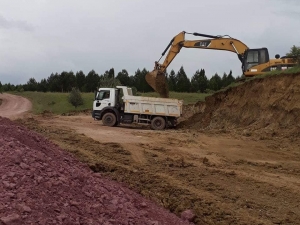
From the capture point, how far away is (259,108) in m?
17.9

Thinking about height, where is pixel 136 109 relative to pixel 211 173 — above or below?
above

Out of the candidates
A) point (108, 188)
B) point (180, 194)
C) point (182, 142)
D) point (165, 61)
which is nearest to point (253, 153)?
point (182, 142)

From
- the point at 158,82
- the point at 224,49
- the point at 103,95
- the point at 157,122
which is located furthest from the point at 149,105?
the point at 224,49

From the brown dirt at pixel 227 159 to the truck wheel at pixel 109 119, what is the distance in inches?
163

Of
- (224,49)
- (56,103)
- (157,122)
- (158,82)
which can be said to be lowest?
(157,122)

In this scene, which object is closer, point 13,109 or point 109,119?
point 109,119

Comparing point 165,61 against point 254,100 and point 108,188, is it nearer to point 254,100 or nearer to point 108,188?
point 254,100

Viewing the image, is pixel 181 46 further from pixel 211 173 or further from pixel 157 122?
pixel 211 173

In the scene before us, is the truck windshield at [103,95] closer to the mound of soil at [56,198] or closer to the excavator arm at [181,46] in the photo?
the excavator arm at [181,46]

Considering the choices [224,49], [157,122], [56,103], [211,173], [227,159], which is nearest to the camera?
[211,173]

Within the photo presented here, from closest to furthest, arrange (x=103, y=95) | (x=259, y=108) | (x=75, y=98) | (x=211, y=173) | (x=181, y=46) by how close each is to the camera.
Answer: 1. (x=211, y=173)
2. (x=259, y=108)
3. (x=103, y=95)
4. (x=181, y=46)
5. (x=75, y=98)

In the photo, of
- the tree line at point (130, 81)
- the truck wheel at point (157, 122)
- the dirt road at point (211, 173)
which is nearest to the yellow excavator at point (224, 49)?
the truck wheel at point (157, 122)

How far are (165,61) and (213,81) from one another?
3675cm

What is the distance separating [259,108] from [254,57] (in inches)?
168
